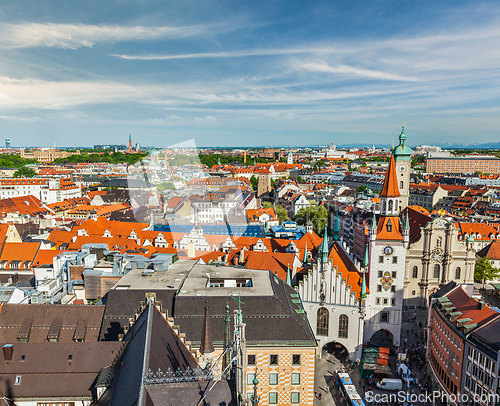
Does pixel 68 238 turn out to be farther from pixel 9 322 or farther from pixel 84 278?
pixel 9 322

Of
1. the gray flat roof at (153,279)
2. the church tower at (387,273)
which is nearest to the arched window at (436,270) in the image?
the church tower at (387,273)

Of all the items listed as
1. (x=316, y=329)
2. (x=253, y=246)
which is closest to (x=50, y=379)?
(x=316, y=329)

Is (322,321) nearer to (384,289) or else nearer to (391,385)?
(391,385)

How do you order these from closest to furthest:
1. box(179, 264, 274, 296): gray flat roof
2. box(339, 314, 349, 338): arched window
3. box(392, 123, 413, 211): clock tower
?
box(179, 264, 274, 296): gray flat roof
box(339, 314, 349, 338): arched window
box(392, 123, 413, 211): clock tower

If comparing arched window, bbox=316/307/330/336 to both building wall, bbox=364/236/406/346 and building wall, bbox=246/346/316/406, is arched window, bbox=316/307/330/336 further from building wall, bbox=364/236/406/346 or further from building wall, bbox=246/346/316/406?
building wall, bbox=246/346/316/406

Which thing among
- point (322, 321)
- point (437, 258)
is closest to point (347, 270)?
point (322, 321)

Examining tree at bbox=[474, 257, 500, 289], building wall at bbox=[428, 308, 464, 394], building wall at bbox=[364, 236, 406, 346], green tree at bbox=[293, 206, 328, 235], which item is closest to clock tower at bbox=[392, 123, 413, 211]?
tree at bbox=[474, 257, 500, 289]
